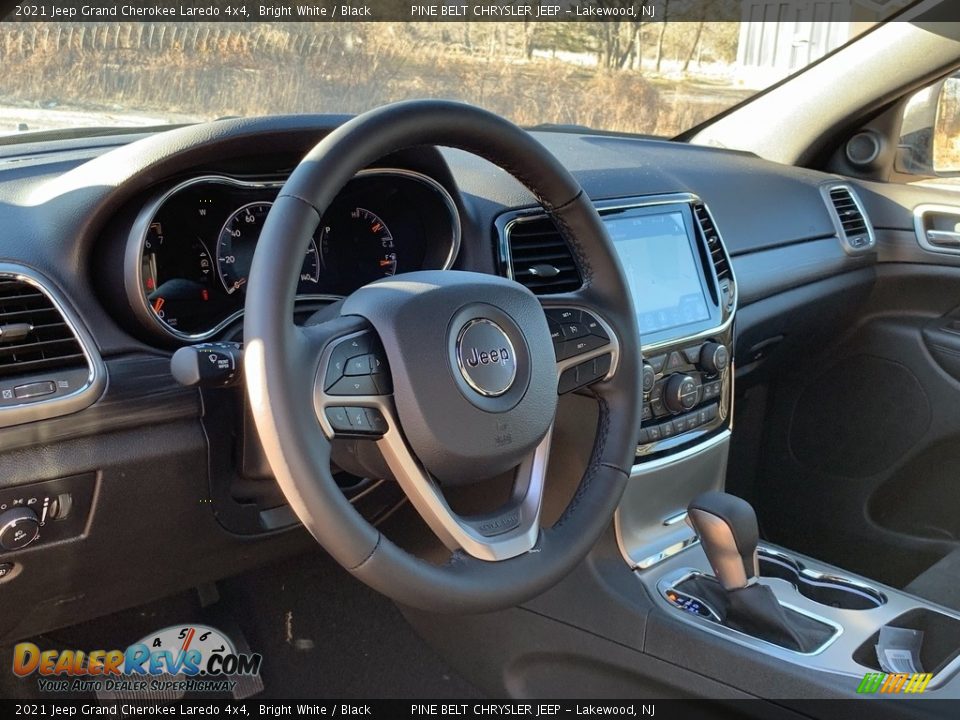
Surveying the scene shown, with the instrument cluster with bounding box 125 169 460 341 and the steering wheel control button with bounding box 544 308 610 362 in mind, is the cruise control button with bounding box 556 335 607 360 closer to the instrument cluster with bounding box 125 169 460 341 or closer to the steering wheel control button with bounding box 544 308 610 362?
the steering wheel control button with bounding box 544 308 610 362

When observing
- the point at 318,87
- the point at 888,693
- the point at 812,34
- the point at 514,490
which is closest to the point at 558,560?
the point at 514,490

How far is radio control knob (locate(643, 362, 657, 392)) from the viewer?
6.16 feet

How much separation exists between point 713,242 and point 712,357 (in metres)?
0.31

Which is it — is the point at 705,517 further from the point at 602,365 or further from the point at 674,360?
the point at 602,365

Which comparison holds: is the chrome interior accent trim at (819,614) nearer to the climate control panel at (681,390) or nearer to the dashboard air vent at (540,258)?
the climate control panel at (681,390)

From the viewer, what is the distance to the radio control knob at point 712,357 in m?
1.99

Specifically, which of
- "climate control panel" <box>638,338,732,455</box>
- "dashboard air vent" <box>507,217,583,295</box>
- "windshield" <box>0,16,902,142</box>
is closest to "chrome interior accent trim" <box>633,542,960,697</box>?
"climate control panel" <box>638,338,732,455</box>

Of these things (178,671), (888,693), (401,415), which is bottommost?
(178,671)

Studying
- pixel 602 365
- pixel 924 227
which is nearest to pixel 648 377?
pixel 602 365

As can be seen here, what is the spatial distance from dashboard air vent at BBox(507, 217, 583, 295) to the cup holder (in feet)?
2.41

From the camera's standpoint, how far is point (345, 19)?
2.24 m

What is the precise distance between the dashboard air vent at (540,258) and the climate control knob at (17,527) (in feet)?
2.84

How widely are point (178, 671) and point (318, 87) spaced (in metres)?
1.33

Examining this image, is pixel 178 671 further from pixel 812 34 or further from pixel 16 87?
pixel 812 34
